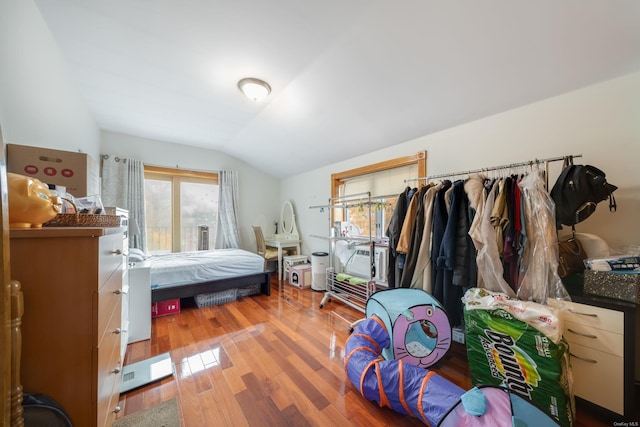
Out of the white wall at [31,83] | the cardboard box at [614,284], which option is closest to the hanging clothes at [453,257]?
the cardboard box at [614,284]

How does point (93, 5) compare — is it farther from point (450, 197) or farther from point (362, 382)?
point (362, 382)

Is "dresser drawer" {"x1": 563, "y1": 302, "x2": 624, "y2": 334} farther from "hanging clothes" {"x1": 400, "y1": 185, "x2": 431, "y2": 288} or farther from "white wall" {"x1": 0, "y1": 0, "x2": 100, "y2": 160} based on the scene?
"white wall" {"x1": 0, "y1": 0, "x2": 100, "y2": 160}

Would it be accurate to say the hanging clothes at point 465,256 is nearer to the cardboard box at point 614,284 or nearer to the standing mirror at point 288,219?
the cardboard box at point 614,284

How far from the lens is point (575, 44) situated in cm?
134

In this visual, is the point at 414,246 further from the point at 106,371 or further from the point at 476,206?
the point at 106,371

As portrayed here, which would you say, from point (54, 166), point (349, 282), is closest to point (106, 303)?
point (54, 166)

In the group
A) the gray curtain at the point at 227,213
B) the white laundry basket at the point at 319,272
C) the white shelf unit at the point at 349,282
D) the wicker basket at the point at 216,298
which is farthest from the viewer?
the gray curtain at the point at 227,213

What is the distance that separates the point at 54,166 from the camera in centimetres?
130

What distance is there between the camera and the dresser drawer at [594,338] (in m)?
1.17

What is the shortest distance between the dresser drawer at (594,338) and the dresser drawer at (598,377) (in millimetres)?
25

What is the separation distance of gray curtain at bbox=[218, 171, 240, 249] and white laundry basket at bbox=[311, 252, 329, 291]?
1.79 metres

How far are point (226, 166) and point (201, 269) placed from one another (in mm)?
2336

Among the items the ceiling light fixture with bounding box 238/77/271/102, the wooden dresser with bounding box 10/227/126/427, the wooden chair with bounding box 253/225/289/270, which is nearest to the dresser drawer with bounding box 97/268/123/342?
the wooden dresser with bounding box 10/227/126/427

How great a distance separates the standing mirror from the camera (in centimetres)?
455
